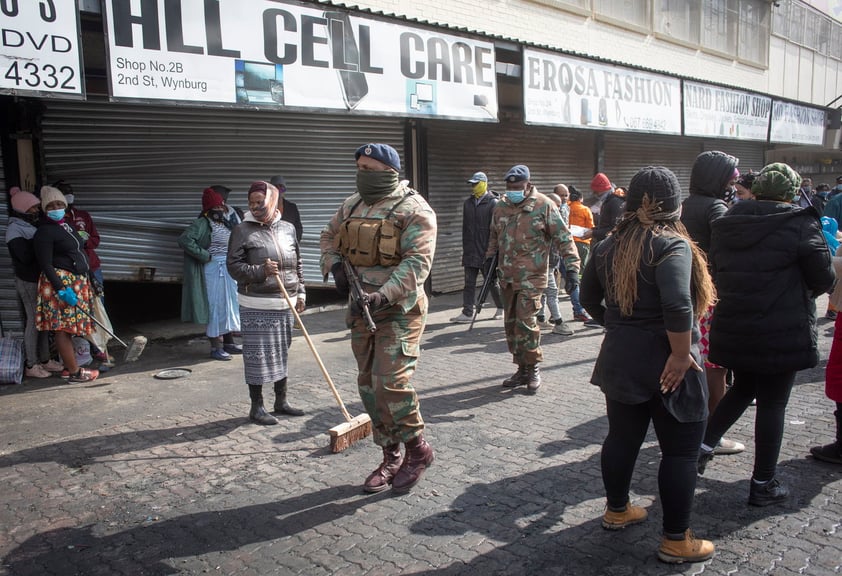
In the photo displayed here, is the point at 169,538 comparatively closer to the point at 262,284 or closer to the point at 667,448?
the point at 262,284

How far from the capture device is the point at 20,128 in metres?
6.89

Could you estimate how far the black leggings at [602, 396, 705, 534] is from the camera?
9.88 feet

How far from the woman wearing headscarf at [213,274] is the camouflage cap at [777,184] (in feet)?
17.6

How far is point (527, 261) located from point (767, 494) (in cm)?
267

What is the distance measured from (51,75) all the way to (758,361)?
5.43m

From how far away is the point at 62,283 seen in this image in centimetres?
623

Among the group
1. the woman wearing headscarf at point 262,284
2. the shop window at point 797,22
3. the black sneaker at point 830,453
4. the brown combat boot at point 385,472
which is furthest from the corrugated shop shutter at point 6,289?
the shop window at point 797,22

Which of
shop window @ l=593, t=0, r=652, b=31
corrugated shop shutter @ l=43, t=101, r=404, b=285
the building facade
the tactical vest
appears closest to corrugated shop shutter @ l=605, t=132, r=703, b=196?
the building facade

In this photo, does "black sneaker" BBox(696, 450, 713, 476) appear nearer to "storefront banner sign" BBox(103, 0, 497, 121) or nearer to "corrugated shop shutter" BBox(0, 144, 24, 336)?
"storefront banner sign" BBox(103, 0, 497, 121)

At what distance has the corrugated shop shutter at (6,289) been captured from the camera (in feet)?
21.9

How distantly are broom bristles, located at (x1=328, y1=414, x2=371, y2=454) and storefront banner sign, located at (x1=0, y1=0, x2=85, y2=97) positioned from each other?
3514 mm

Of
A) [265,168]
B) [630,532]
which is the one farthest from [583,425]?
[265,168]

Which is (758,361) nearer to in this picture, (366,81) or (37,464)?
(37,464)

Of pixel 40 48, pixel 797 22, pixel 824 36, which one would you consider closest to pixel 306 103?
pixel 40 48
